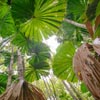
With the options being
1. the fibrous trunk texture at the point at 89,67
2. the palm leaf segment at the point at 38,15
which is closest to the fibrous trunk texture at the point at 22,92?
the fibrous trunk texture at the point at 89,67

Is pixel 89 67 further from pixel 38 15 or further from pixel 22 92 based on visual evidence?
pixel 38 15

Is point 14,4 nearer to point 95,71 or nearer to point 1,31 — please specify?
point 1,31

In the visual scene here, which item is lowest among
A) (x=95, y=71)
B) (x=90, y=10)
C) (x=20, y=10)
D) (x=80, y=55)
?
(x=95, y=71)

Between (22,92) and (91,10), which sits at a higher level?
(91,10)

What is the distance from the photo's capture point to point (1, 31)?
3588 mm

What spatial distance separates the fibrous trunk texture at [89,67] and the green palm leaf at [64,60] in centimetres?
110

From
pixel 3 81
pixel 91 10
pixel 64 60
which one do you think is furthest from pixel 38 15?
pixel 3 81

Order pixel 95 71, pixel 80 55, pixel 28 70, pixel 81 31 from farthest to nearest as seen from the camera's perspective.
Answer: pixel 28 70, pixel 81 31, pixel 80 55, pixel 95 71

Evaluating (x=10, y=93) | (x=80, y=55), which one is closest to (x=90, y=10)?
(x=80, y=55)

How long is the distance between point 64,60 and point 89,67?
4.29 feet

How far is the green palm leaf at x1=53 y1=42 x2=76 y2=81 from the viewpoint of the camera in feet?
9.60

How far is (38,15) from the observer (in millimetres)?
2740

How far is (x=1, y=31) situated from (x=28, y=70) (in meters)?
0.76

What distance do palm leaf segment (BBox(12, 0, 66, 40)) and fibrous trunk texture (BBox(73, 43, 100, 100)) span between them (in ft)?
3.30
